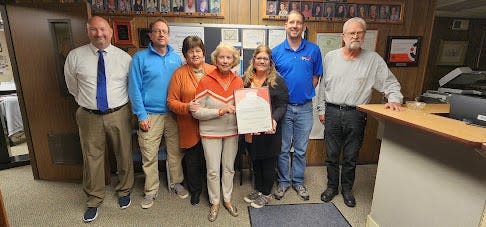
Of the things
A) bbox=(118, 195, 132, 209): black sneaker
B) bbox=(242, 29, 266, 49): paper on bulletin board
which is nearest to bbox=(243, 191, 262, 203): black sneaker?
bbox=(118, 195, 132, 209): black sneaker

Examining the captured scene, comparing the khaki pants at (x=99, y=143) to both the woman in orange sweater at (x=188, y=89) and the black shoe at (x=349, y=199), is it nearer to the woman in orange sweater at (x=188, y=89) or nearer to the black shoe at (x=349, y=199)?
the woman in orange sweater at (x=188, y=89)

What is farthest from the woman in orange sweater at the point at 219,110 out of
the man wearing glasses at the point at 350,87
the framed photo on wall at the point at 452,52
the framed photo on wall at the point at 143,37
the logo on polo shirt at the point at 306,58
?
the framed photo on wall at the point at 452,52

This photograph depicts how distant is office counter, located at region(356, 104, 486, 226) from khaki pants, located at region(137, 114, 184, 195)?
5.21 ft

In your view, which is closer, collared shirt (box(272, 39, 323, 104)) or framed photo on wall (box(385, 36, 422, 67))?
collared shirt (box(272, 39, 323, 104))

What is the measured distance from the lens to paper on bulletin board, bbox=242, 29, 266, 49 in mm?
2799

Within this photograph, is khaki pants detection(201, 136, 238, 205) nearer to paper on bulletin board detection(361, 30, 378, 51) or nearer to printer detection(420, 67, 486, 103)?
paper on bulletin board detection(361, 30, 378, 51)

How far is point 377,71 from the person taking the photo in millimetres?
2193

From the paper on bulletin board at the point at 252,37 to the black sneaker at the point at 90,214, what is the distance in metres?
2.13

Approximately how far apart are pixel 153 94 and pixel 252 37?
1.27 m

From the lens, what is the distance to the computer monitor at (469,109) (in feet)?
4.57

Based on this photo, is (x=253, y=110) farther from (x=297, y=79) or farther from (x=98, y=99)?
(x=98, y=99)

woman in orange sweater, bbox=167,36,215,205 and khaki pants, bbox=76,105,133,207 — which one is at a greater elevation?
woman in orange sweater, bbox=167,36,215,205

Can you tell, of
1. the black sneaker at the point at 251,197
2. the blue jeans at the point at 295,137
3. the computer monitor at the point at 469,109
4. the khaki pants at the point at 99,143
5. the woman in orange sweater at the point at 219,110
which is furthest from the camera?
Result: the black sneaker at the point at 251,197

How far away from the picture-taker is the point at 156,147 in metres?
2.33
